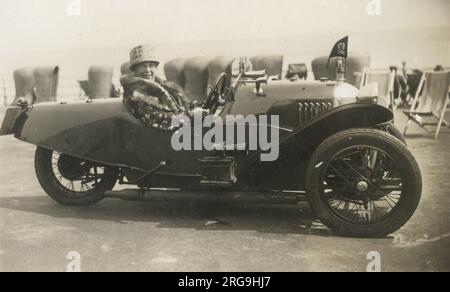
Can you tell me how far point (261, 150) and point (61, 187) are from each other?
2489 mm

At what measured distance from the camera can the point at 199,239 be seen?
4.44 m

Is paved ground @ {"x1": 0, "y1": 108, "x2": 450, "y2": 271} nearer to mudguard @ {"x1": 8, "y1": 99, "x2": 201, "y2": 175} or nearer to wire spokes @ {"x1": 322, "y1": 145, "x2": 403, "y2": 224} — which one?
wire spokes @ {"x1": 322, "y1": 145, "x2": 403, "y2": 224}

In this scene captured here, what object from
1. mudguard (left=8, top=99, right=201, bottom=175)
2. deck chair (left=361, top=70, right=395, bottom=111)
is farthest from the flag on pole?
deck chair (left=361, top=70, right=395, bottom=111)

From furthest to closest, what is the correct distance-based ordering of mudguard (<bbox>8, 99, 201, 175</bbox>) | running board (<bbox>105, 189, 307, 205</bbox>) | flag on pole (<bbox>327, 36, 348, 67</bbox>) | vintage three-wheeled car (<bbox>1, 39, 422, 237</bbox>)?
1. flag on pole (<bbox>327, 36, 348, 67</bbox>)
2. mudguard (<bbox>8, 99, 201, 175</bbox>)
3. running board (<bbox>105, 189, 307, 205</bbox>)
4. vintage three-wheeled car (<bbox>1, 39, 422, 237</bbox>)

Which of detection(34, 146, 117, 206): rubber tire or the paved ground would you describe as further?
detection(34, 146, 117, 206): rubber tire

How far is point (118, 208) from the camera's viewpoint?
18.3ft

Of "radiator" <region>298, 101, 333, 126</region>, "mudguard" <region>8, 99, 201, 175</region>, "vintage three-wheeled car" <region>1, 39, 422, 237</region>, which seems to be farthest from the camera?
"mudguard" <region>8, 99, 201, 175</region>

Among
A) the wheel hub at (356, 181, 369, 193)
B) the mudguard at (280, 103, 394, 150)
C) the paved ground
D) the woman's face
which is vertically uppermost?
the woman's face

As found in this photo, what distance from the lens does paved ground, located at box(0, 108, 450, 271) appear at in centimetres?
383

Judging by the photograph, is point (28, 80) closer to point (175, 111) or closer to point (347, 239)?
point (175, 111)
